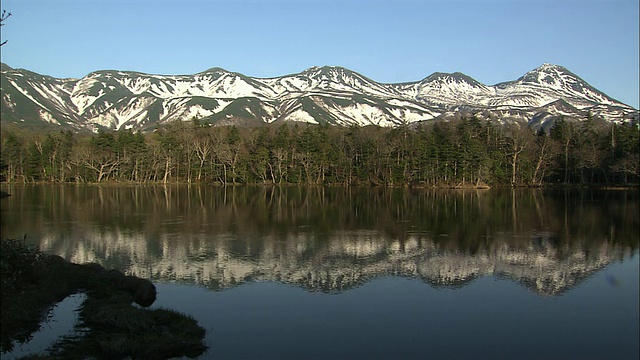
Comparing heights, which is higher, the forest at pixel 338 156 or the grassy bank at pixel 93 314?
the forest at pixel 338 156

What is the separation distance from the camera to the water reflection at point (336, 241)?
22.1m

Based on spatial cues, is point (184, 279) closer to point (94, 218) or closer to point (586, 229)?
point (94, 218)

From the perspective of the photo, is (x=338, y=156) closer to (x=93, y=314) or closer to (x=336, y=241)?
(x=336, y=241)

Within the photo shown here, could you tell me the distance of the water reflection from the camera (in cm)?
2209

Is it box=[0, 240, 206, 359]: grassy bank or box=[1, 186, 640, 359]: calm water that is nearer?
box=[0, 240, 206, 359]: grassy bank

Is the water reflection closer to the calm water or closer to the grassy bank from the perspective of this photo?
the calm water

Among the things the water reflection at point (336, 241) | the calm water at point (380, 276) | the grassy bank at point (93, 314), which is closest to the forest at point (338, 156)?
the water reflection at point (336, 241)

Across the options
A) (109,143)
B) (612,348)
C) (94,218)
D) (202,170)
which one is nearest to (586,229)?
(612,348)

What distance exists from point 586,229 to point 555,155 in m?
58.5

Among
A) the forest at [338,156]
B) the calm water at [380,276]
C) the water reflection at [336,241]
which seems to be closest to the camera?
the calm water at [380,276]

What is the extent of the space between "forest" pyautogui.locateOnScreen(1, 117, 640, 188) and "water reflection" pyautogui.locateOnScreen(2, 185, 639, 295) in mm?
38275

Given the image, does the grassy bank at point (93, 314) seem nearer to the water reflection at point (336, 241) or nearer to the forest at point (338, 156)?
the water reflection at point (336, 241)

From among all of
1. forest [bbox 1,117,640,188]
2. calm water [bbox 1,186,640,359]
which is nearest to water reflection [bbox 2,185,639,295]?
calm water [bbox 1,186,640,359]

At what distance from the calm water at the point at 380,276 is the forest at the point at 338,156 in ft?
150
